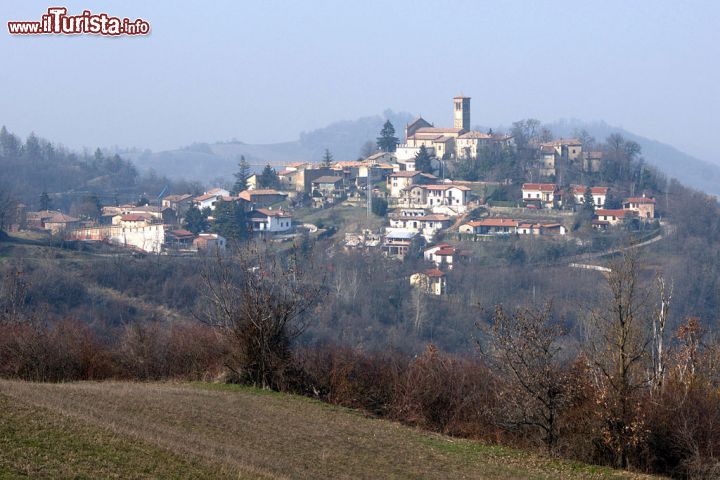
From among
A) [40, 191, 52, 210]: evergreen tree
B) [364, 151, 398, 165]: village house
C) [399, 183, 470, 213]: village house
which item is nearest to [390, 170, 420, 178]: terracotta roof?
[399, 183, 470, 213]: village house

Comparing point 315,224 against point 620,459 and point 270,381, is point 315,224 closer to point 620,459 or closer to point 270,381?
point 270,381

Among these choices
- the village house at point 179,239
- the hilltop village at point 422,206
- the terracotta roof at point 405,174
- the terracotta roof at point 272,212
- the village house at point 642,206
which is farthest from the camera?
the terracotta roof at point 405,174

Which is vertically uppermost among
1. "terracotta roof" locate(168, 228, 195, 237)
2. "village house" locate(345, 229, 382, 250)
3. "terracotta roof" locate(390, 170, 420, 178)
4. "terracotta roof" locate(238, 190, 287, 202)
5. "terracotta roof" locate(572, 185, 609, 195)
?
→ "terracotta roof" locate(390, 170, 420, 178)

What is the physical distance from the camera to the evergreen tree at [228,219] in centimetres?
4841

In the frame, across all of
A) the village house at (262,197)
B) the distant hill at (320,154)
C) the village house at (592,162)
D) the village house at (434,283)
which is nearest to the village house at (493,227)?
the village house at (434,283)

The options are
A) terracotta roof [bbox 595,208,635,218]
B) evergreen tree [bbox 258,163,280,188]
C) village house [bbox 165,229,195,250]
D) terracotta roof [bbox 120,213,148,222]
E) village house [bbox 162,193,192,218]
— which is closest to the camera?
village house [bbox 165,229,195,250]

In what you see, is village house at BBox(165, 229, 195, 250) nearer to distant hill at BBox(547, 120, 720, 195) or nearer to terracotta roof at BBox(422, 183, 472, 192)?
terracotta roof at BBox(422, 183, 472, 192)

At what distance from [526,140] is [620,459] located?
2194 inches

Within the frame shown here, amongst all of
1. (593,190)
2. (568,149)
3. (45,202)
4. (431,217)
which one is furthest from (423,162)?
(45,202)

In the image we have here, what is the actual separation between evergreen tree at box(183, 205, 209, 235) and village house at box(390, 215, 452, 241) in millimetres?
10213

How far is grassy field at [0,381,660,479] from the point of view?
7348 mm

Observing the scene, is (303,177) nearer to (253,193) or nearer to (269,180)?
(269,180)

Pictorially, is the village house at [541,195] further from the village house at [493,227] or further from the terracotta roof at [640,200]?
the terracotta roof at [640,200]

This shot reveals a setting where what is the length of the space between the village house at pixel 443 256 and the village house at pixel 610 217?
8.56 m
